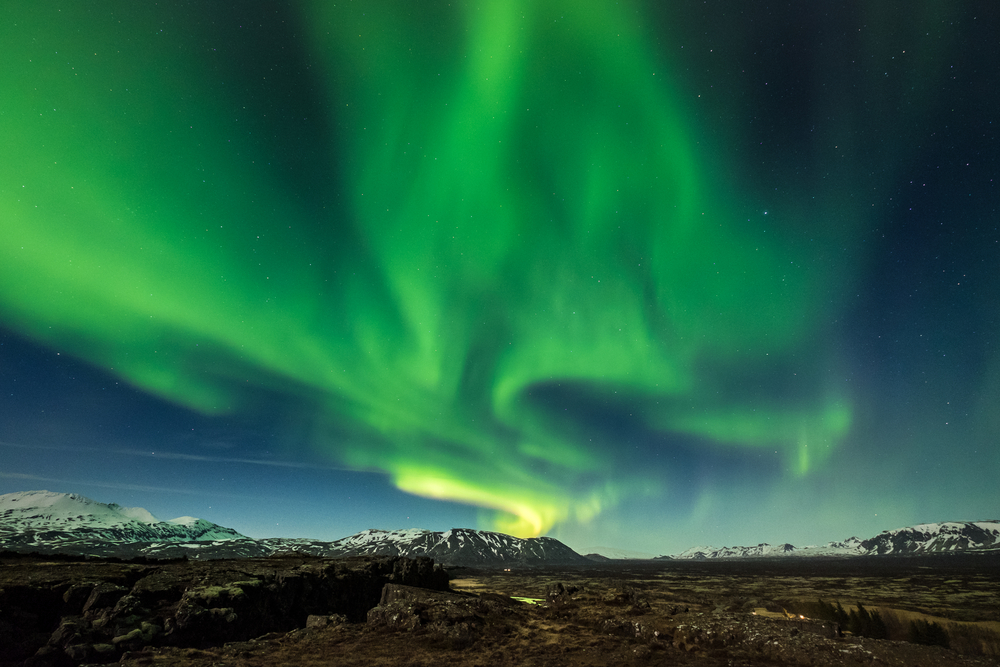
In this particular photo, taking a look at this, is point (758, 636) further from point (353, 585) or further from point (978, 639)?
A: point (978, 639)

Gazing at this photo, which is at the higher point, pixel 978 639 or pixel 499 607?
pixel 499 607

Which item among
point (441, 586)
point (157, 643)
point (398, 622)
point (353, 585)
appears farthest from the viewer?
point (441, 586)

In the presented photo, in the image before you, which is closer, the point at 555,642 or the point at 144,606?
the point at 144,606

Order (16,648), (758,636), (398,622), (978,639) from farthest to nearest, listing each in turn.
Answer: (978,639)
(398,622)
(758,636)
(16,648)

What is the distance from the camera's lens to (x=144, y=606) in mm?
25609

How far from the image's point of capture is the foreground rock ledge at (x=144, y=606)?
2178 centimetres

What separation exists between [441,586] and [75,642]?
32680mm

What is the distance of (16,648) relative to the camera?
2106 cm

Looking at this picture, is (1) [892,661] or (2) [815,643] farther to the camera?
(2) [815,643]

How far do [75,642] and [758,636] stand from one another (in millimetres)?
36425

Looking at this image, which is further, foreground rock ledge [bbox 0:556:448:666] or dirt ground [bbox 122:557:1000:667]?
dirt ground [bbox 122:557:1000:667]

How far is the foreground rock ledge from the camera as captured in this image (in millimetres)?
21781

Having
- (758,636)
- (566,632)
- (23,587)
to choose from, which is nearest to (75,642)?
(23,587)

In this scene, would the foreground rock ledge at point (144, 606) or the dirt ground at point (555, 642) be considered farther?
the dirt ground at point (555, 642)
